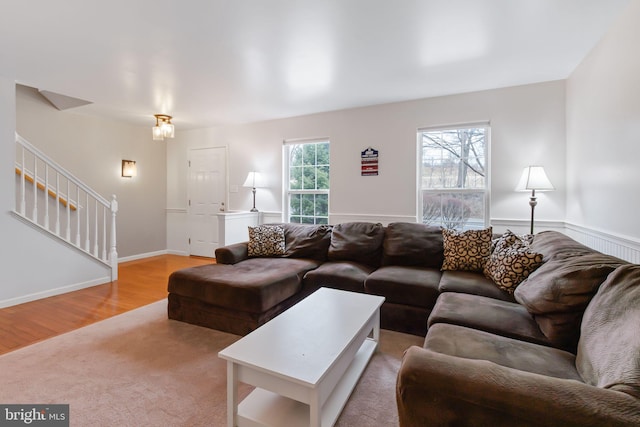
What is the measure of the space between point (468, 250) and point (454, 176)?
4.15 ft

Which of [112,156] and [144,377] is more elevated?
[112,156]

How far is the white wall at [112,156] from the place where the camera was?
397cm

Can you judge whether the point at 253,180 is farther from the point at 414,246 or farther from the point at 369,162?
the point at 414,246

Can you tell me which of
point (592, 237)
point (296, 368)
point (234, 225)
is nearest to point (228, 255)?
point (234, 225)

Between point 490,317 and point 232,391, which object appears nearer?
point 232,391

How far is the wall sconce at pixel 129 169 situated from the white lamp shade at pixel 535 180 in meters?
5.66

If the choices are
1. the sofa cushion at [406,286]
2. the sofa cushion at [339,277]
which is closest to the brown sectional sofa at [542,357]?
the sofa cushion at [406,286]

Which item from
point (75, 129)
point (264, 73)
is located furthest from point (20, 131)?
point (264, 73)

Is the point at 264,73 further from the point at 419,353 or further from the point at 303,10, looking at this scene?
the point at 419,353

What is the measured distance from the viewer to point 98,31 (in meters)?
2.18

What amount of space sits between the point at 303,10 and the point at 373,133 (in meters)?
2.20

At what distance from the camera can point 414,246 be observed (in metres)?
2.98

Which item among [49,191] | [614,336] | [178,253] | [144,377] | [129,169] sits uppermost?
[129,169]

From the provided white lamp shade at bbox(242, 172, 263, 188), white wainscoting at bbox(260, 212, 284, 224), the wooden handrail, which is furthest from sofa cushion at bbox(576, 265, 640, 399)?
the wooden handrail
